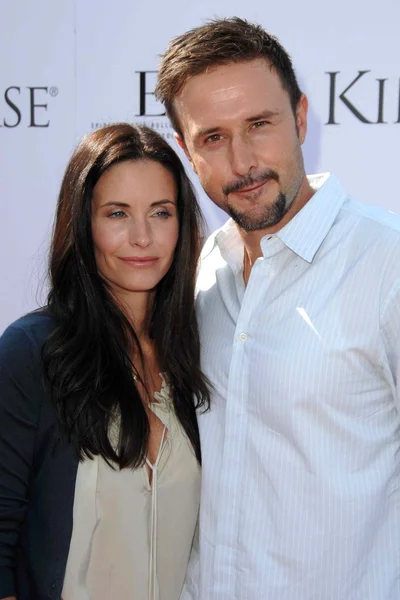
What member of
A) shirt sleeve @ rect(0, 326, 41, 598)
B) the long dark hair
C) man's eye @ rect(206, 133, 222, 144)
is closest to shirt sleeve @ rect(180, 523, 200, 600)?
the long dark hair

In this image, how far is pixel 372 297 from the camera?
1521 millimetres

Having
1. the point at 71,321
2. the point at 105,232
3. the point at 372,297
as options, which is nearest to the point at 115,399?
the point at 71,321

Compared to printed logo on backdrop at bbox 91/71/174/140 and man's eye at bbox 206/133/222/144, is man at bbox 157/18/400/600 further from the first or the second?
printed logo on backdrop at bbox 91/71/174/140

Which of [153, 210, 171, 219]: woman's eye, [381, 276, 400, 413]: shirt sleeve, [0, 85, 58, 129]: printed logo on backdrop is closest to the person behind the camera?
[381, 276, 400, 413]: shirt sleeve

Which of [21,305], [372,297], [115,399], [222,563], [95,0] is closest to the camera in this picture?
[372,297]

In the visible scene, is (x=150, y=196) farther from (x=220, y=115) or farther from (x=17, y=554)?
(x=17, y=554)

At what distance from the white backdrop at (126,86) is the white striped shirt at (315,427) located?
0.86m

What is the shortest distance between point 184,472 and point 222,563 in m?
0.22

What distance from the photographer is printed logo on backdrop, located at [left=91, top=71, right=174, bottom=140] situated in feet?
8.52

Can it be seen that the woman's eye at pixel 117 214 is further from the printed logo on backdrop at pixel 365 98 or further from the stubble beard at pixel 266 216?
the printed logo on backdrop at pixel 365 98

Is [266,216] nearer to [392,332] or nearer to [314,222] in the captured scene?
[314,222]

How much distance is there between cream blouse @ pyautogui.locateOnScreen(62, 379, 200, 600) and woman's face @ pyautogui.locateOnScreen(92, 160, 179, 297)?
360 millimetres

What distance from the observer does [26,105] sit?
273cm

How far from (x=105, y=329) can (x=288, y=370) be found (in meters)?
0.47
